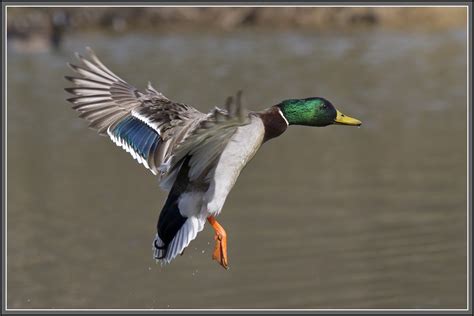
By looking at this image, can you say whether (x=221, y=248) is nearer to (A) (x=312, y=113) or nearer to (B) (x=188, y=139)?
(B) (x=188, y=139)

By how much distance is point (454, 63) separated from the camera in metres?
16.6

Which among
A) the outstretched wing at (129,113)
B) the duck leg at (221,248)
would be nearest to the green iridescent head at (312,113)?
the outstretched wing at (129,113)

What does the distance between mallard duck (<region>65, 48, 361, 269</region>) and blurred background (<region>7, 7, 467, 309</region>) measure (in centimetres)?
152

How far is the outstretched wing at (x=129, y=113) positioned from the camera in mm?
6012

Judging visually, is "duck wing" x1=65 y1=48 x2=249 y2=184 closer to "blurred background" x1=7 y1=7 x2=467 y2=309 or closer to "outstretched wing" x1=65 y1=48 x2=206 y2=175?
"outstretched wing" x1=65 y1=48 x2=206 y2=175

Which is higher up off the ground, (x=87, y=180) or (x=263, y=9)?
(x=263, y=9)

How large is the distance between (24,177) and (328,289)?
15.9 feet

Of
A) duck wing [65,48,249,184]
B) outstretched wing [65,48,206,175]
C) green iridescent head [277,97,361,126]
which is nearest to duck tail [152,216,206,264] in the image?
duck wing [65,48,249,184]

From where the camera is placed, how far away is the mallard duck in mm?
5242

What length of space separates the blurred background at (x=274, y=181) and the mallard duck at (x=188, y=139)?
1.52 metres

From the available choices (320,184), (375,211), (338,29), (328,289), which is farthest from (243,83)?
(328,289)

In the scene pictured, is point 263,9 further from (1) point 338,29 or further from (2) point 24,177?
(2) point 24,177

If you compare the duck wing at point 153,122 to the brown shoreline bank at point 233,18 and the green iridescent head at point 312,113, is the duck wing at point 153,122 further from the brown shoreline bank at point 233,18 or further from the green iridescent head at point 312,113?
the brown shoreline bank at point 233,18

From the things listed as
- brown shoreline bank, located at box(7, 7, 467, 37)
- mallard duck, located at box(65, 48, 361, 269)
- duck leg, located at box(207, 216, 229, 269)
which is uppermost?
brown shoreline bank, located at box(7, 7, 467, 37)
